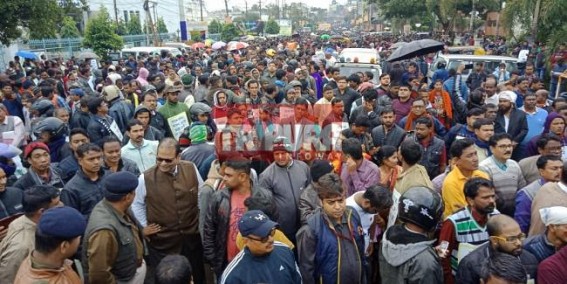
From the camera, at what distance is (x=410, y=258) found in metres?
2.85

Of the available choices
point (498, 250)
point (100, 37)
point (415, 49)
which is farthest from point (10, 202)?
point (100, 37)

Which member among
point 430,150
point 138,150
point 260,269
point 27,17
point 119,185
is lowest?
point 260,269

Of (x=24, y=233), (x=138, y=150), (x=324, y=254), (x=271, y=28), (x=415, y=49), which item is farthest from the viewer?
(x=271, y=28)

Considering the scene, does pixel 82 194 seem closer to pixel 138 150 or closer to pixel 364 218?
pixel 138 150

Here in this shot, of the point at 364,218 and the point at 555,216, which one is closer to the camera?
the point at 555,216

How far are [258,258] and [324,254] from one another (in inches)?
23.6

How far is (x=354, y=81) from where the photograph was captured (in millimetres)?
9016

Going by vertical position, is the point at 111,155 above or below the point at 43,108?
below

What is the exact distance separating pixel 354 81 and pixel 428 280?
260 inches

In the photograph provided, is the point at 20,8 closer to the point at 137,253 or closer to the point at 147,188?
the point at 147,188

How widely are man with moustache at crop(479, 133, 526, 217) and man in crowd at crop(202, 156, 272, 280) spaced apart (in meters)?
2.26

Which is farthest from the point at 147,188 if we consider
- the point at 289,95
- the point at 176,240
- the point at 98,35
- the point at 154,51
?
the point at 154,51

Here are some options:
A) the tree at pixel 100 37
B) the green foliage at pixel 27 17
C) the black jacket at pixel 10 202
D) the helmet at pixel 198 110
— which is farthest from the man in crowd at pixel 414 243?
the tree at pixel 100 37

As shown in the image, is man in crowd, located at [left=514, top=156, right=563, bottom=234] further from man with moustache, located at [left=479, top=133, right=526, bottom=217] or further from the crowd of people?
man with moustache, located at [left=479, top=133, right=526, bottom=217]
